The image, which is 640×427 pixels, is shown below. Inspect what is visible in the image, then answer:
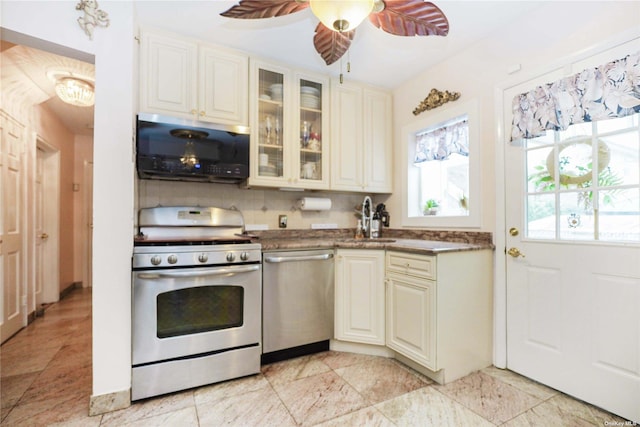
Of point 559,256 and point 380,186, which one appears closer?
point 559,256

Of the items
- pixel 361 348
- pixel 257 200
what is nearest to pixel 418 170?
pixel 257 200

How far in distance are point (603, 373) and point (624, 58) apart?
1.70 meters

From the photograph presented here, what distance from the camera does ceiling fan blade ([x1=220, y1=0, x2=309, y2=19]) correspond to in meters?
1.50

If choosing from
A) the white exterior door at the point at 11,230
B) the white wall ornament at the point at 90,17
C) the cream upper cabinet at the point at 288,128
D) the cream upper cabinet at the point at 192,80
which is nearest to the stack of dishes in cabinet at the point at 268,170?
the cream upper cabinet at the point at 288,128

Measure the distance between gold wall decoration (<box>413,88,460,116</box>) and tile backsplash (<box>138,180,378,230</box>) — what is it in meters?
0.96

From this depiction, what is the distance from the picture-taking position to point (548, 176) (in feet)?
6.41

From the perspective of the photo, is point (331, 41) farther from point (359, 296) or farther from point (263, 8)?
point (359, 296)

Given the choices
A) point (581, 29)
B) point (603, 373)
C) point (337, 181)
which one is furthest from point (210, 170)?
point (603, 373)

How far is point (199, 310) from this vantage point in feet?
6.37

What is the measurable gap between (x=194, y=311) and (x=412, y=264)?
58.0 inches

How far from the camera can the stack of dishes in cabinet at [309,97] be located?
2.75m

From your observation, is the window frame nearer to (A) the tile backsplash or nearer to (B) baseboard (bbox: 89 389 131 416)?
(A) the tile backsplash

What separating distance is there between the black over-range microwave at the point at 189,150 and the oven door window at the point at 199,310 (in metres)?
0.86

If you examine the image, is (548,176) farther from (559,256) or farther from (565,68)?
(565,68)
